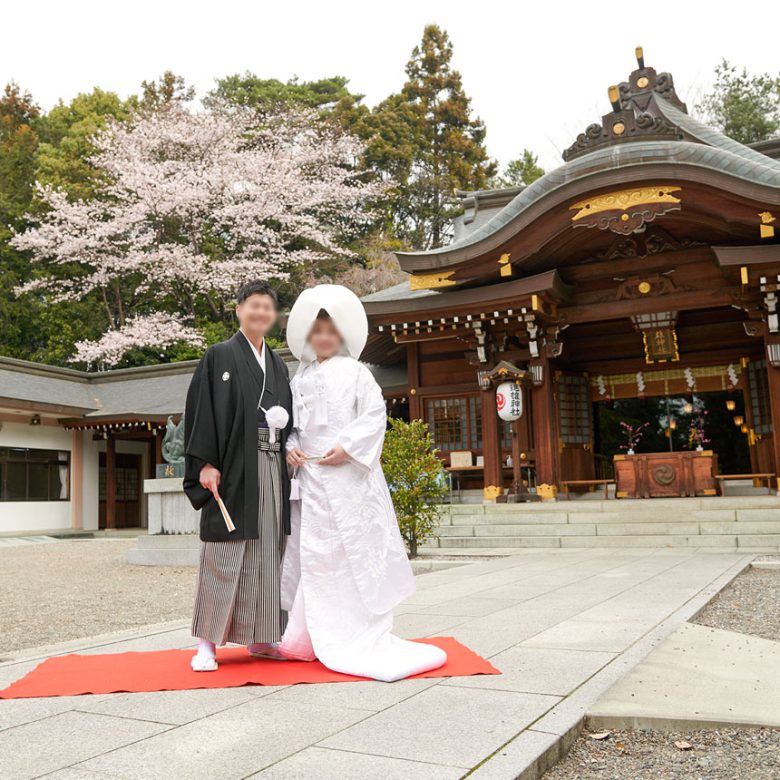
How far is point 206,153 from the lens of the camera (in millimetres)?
26250

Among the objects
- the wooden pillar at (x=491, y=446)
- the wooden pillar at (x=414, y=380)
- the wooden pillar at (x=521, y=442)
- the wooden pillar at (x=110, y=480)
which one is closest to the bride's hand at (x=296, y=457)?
the wooden pillar at (x=521, y=442)

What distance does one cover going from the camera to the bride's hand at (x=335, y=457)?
3.48 meters

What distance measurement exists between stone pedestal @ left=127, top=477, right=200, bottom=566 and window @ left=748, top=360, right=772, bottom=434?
960cm

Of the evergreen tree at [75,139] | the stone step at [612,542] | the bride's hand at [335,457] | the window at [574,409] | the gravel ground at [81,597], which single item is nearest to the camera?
the bride's hand at [335,457]

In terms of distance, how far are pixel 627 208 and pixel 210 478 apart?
32.2ft

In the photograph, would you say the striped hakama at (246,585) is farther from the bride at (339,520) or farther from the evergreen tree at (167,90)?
the evergreen tree at (167,90)

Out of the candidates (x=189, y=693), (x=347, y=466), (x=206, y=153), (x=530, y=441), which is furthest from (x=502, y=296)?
(x=206, y=153)

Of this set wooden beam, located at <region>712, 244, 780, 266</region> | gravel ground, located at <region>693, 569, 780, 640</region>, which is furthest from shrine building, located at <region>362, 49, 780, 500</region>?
gravel ground, located at <region>693, 569, 780, 640</region>

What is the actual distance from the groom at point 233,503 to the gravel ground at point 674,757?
1.49m

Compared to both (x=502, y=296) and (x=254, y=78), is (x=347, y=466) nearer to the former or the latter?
(x=502, y=296)

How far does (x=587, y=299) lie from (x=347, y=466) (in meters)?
10.4

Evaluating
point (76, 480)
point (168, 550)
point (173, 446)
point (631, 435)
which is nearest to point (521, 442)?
point (631, 435)

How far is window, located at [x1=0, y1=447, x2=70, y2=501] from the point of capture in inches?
686

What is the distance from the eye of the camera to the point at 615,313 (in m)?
12.9
